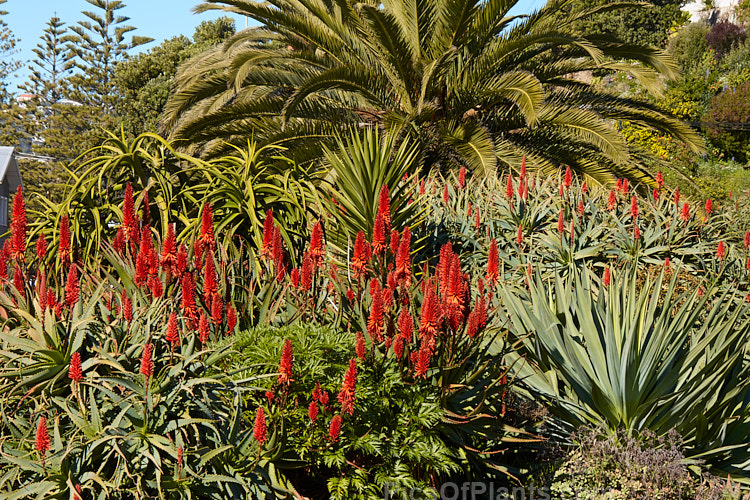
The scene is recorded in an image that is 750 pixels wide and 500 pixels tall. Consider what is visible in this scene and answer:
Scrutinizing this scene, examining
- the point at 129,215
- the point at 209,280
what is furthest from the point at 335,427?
the point at 129,215

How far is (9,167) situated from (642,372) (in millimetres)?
37628

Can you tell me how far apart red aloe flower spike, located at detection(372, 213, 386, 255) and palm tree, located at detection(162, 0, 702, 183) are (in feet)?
20.6

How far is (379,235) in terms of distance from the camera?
4.21 meters

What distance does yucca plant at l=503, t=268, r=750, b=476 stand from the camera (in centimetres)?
436

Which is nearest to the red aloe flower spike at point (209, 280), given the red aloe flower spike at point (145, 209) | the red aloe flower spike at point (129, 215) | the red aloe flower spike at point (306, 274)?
the red aloe flower spike at point (306, 274)

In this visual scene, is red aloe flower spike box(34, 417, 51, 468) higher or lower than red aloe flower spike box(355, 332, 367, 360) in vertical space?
lower

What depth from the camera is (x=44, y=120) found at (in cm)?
4494

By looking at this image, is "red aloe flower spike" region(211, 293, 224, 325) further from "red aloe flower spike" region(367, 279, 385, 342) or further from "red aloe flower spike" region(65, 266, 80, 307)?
"red aloe flower spike" region(367, 279, 385, 342)

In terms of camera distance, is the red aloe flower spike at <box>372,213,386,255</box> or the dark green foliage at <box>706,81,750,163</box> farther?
the dark green foliage at <box>706,81,750,163</box>

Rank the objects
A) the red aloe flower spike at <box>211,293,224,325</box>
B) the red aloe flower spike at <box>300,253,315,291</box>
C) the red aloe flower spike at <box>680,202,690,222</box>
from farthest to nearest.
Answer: the red aloe flower spike at <box>680,202,690,222</box>, the red aloe flower spike at <box>300,253,315,291</box>, the red aloe flower spike at <box>211,293,224,325</box>

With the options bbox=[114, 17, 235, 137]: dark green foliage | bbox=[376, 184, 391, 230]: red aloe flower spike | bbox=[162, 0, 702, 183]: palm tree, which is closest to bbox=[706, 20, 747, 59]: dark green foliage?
bbox=[114, 17, 235, 137]: dark green foliage

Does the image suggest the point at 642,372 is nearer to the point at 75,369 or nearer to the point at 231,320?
the point at 231,320

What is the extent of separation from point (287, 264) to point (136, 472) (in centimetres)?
237

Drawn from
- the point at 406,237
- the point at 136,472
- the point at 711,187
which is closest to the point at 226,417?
the point at 136,472
